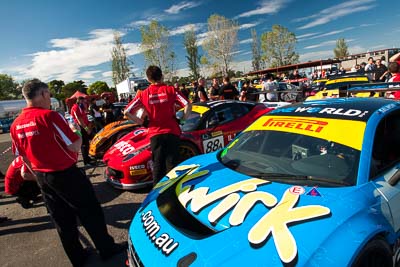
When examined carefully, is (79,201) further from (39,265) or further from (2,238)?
(2,238)

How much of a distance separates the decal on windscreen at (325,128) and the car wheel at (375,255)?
2.13 feet

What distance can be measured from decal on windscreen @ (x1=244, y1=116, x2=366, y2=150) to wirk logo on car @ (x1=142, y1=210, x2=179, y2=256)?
1.36 m

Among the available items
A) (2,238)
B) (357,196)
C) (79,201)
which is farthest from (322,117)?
(2,238)

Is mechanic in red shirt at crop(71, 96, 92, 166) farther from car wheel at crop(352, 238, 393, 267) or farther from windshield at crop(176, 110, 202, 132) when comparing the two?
car wheel at crop(352, 238, 393, 267)

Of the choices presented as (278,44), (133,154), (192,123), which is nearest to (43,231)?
(133,154)

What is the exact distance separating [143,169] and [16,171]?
185cm

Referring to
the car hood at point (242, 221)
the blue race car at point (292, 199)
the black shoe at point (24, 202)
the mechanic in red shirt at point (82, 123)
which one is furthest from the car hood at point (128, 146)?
the car hood at point (242, 221)

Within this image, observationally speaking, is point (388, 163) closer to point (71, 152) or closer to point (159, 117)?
point (159, 117)

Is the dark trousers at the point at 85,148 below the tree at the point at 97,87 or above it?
below

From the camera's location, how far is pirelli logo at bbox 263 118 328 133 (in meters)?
2.16

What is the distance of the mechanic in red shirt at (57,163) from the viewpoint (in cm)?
216

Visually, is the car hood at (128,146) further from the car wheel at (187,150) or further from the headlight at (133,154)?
the car wheel at (187,150)

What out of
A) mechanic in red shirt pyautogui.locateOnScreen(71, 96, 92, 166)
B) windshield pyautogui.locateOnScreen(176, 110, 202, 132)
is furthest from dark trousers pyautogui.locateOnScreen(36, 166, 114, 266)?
mechanic in red shirt pyautogui.locateOnScreen(71, 96, 92, 166)

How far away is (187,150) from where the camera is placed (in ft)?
14.8
